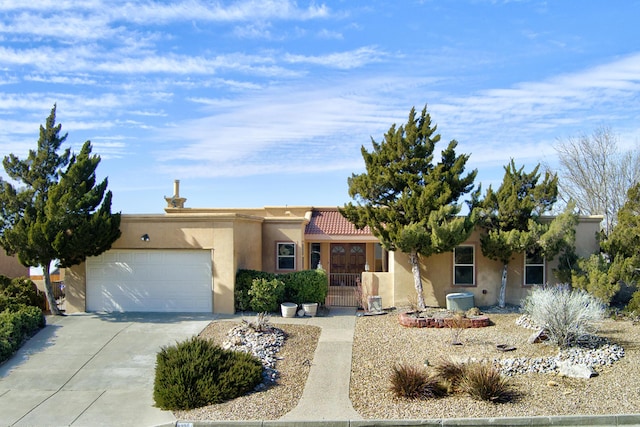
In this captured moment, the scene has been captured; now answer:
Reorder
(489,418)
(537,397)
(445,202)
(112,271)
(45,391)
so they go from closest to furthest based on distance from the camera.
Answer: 1. (489,418)
2. (537,397)
3. (45,391)
4. (445,202)
5. (112,271)

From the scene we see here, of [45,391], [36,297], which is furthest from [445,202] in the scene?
[36,297]

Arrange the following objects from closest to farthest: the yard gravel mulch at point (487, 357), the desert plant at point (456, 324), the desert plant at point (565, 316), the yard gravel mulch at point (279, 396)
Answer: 1. the yard gravel mulch at point (487, 357)
2. the yard gravel mulch at point (279, 396)
3. the desert plant at point (565, 316)
4. the desert plant at point (456, 324)

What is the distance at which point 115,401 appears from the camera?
34.0 feet

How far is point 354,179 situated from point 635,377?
32.4ft

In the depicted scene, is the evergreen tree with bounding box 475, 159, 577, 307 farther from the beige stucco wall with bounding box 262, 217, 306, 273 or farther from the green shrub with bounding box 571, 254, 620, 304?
the beige stucco wall with bounding box 262, 217, 306, 273

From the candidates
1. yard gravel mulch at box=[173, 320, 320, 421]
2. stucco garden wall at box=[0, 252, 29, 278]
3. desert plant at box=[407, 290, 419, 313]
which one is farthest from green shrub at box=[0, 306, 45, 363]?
desert plant at box=[407, 290, 419, 313]

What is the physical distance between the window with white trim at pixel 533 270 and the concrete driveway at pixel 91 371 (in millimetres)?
10814

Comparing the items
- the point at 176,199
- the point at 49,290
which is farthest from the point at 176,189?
the point at 49,290

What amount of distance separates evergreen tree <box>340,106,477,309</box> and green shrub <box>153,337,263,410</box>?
7391mm

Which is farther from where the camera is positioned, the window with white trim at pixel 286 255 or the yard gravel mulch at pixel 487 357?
the window with white trim at pixel 286 255

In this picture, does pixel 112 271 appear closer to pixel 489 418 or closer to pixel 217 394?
pixel 217 394

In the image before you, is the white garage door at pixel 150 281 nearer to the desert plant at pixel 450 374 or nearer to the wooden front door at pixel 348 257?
the desert plant at pixel 450 374

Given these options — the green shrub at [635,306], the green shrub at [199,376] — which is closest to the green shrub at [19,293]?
the green shrub at [199,376]

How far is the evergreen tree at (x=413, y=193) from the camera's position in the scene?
52.5ft
